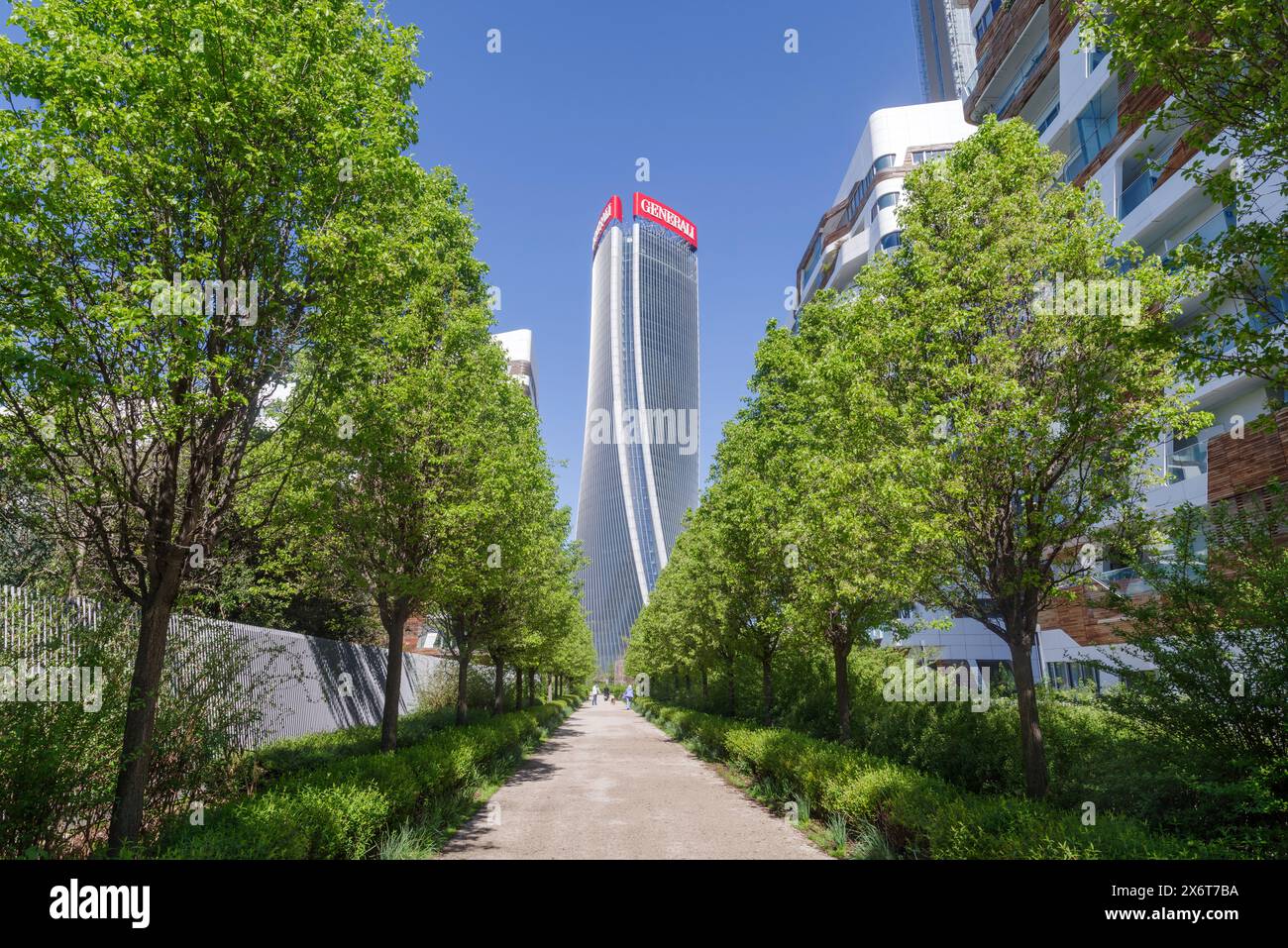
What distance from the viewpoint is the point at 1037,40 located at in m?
28.7

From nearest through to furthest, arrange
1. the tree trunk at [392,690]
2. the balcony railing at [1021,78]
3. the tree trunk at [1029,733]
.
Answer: the tree trunk at [1029,733] < the tree trunk at [392,690] < the balcony railing at [1021,78]

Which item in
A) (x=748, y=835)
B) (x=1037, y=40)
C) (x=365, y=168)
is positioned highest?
(x=1037, y=40)

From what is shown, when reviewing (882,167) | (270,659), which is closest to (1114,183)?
(270,659)

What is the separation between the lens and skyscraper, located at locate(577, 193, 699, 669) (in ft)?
370

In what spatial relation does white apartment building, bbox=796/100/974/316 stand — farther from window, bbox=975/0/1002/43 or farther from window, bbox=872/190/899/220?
window, bbox=975/0/1002/43

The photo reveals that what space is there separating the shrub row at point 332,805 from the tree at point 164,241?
1.01m

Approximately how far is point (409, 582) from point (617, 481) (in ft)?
340

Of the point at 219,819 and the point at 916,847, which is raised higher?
the point at 219,819

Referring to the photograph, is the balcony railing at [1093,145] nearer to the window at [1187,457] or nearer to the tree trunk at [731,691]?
the window at [1187,457]

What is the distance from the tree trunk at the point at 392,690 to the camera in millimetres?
12234

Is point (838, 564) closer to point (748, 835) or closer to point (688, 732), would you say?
point (748, 835)

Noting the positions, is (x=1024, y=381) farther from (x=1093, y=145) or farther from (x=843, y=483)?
(x=1093, y=145)

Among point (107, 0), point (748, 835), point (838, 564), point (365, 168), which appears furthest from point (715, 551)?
point (107, 0)

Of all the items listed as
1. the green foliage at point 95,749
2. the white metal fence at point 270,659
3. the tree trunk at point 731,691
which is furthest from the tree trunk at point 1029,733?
the tree trunk at point 731,691
